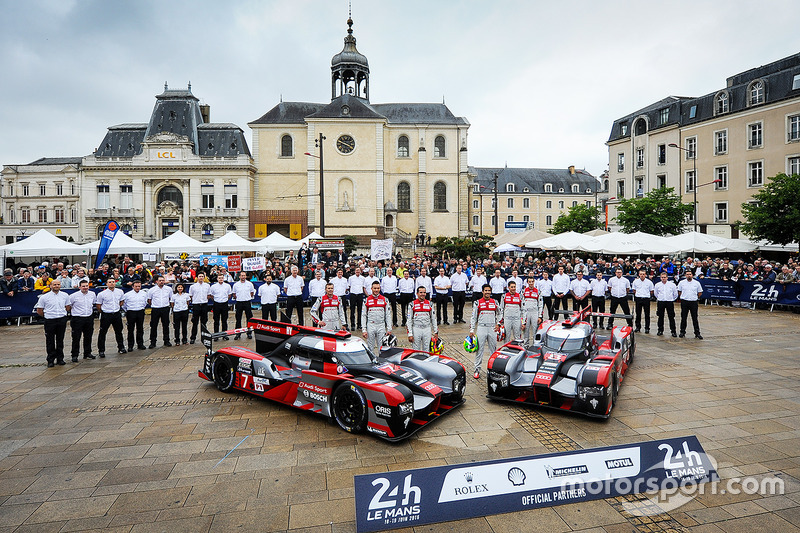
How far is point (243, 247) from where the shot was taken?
2466 centimetres

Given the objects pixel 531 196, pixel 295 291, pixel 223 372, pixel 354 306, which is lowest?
pixel 223 372

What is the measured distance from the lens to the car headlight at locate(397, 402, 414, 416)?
6.72m

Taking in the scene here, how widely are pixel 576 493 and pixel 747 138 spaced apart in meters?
45.8

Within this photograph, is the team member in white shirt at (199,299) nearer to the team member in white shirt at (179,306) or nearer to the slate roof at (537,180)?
the team member in white shirt at (179,306)

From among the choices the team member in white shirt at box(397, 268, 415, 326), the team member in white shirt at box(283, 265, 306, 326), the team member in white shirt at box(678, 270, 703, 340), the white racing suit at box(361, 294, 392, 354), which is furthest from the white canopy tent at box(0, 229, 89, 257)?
the team member in white shirt at box(678, 270, 703, 340)

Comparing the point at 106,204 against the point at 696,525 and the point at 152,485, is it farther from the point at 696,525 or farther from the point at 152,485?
the point at 696,525

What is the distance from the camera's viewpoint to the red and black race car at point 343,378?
696 cm

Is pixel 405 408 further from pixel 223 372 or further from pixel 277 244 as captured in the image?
pixel 277 244

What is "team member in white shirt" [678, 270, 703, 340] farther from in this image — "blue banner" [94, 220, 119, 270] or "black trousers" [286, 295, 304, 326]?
"blue banner" [94, 220, 119, 270]

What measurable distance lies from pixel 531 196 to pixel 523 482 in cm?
7919

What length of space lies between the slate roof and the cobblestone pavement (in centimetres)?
7233

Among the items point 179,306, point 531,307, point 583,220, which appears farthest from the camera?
point 583,220

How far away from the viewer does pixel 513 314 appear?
11.7 metres

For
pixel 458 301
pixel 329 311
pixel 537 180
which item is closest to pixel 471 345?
pixel 329 311
